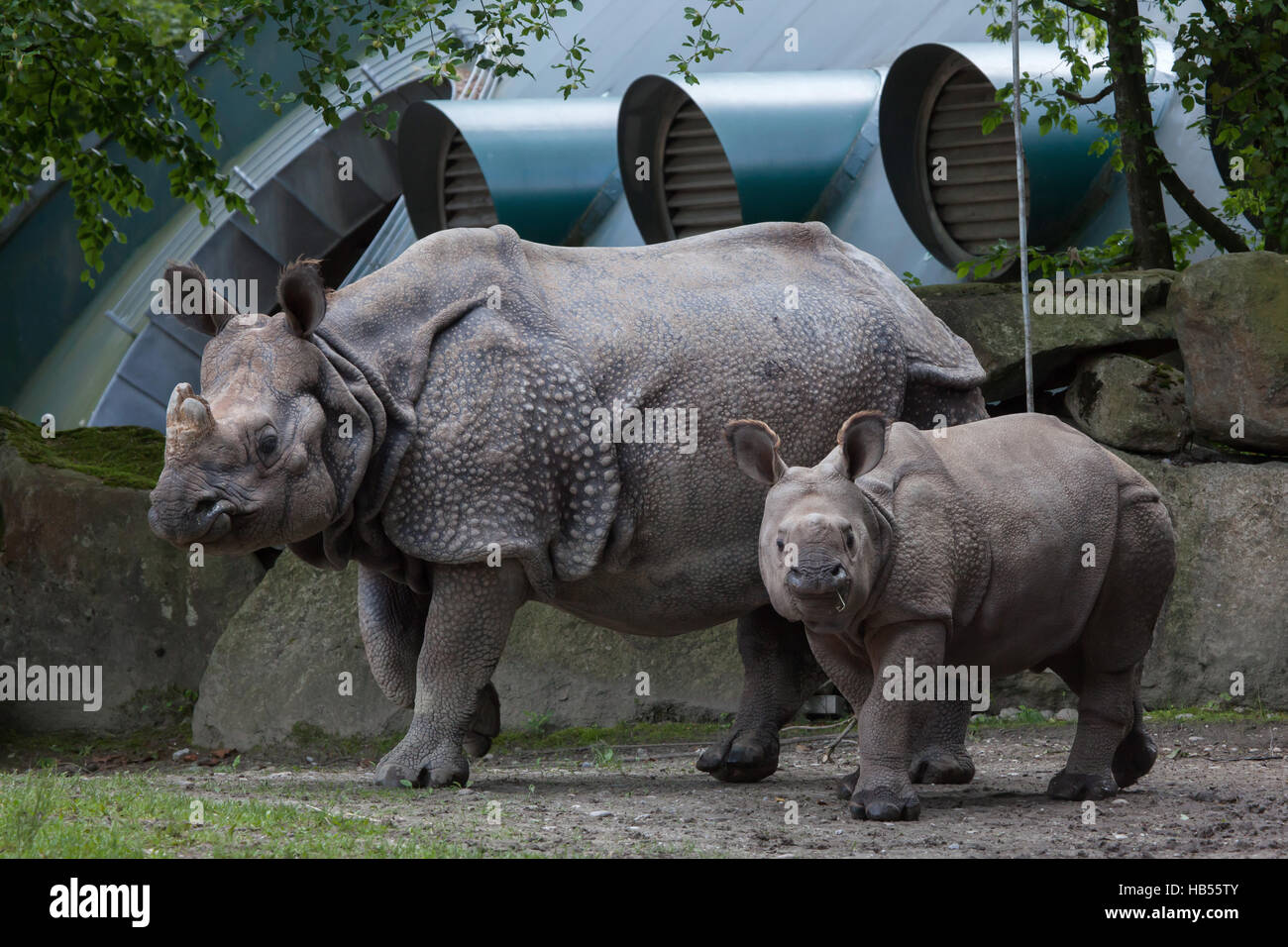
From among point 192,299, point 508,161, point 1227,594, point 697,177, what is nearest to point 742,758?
point 192,299

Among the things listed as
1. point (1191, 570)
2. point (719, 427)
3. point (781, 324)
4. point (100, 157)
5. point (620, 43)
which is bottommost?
point (1191, 570)

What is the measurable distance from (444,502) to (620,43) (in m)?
8.78

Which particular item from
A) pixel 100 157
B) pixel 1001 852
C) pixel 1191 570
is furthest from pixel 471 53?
pixel 1001 852

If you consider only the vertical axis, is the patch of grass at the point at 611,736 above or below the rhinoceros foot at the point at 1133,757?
below

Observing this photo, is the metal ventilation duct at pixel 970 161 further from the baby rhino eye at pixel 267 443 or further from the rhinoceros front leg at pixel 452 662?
the baby rhino eye at pixel 267 443

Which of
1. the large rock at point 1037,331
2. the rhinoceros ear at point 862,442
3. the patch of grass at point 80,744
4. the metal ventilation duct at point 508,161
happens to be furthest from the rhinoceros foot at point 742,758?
the metal ventilation duct at point 508,161

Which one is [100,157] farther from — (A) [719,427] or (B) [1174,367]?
(B) [1174,367]

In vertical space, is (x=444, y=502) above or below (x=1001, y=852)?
above

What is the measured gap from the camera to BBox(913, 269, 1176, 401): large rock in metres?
8.90

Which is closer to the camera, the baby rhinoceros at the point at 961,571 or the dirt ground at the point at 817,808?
the dirt ground at the point at 817,808

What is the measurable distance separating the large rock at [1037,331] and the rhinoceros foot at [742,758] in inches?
116

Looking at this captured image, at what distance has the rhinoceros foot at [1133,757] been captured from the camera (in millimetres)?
6051

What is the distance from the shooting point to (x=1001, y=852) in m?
4.75

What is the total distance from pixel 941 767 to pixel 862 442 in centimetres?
151
